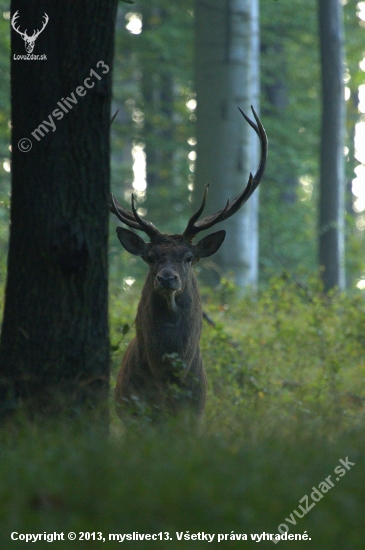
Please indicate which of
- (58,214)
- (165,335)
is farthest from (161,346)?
(58,214)

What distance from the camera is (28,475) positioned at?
3564 mm

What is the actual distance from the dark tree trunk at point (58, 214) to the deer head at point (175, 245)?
149 cm

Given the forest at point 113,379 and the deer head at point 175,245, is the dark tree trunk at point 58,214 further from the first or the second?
the deer head at point 175,245

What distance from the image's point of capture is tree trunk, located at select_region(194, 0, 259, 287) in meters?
13.4

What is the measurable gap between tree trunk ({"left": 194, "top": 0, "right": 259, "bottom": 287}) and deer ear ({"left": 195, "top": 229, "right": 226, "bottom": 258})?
18.1ft

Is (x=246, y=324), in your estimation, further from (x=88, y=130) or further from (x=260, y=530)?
(x=260, y=530)

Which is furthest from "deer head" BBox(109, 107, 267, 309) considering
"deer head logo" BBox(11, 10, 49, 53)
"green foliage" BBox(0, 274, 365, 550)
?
"deer head logo" BBox(11, 10, 49, 53)

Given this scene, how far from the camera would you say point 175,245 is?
7371mm

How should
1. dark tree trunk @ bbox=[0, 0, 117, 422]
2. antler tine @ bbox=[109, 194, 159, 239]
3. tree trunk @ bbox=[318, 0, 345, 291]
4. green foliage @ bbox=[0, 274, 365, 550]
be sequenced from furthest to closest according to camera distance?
tree trunk @ bbox=[318, 0, 345, 291] < antler tine @ bbox=[109, 194, 159, 239] < dark tree trunk @ bbox=[0, 0, 117, 422] < green foliage @ bbox=[0, 274, 365, 550]

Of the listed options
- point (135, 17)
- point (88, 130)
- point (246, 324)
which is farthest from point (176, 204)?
point (88, 130)

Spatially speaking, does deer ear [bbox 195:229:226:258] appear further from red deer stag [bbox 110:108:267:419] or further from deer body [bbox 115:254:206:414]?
deer body [bbox 115:254:206:414]

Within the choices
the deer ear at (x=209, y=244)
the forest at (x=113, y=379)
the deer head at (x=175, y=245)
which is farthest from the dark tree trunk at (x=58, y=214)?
the deer ear at (x=209, y=244)

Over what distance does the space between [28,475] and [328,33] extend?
1443 centimetres

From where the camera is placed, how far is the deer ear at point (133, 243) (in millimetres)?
7625
